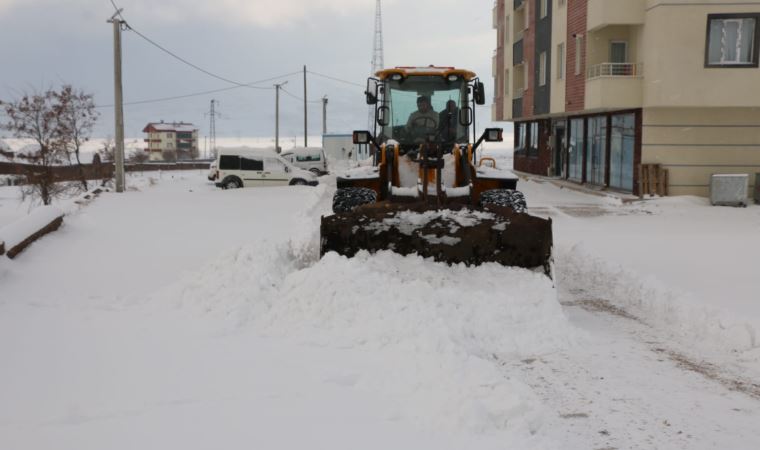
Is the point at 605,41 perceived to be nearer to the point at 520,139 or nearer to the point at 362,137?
the point at 520,139

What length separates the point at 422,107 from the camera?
10.3 m

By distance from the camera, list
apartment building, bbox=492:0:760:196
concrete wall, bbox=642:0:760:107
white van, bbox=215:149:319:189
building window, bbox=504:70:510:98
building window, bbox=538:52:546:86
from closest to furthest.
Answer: concrete wall, bbox=642:0:760:107 < apartment building, bbox=492:0:760:196 < white van, bbox=215:149:319:189 < building window, bbox=538:52:546:86 < building window, bbox=504:70:510:98

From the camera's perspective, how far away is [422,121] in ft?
33.6

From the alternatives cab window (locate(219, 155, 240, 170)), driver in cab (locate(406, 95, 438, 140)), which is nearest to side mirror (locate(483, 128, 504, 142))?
driver in cab (locate(406, 95, 438, 140))

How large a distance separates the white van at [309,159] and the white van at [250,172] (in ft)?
30.5

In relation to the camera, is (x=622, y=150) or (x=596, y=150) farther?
(x=596, y=150)

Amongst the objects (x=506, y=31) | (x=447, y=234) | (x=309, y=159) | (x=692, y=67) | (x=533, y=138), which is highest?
(x=506, y=31)

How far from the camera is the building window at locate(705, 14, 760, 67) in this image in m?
21.1

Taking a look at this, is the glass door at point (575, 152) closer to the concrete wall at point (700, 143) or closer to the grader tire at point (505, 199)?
the concrete wall at point (700, 143)

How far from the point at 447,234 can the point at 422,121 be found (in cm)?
295

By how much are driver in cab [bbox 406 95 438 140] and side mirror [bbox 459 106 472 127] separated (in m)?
0.35

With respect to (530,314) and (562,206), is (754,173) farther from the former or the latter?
(530,314)

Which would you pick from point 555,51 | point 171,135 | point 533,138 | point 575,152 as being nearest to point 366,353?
point 555,51

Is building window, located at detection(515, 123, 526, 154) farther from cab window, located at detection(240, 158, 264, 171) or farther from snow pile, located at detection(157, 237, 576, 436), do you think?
snow pile, located at detection(157, 237, 576, 436)
